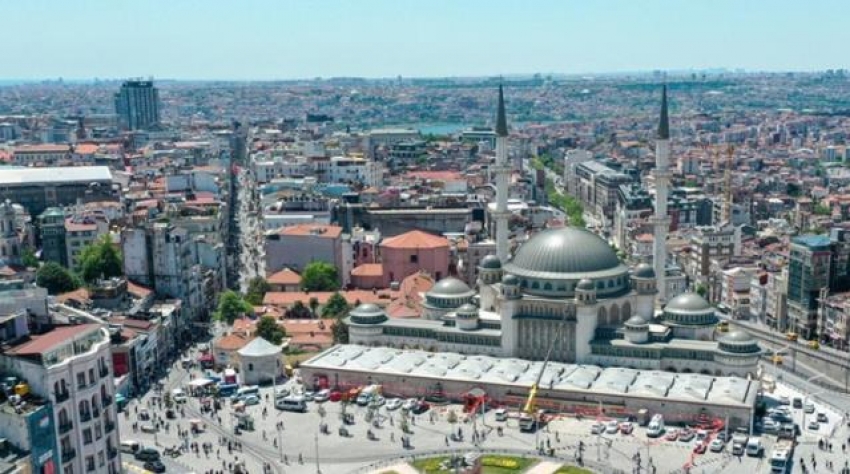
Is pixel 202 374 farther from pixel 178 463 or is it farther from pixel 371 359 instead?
pixel 178 463

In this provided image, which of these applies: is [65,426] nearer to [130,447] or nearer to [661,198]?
[130,447]

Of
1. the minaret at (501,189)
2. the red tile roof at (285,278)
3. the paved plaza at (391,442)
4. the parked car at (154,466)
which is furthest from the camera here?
the red tile roof at (285,278)

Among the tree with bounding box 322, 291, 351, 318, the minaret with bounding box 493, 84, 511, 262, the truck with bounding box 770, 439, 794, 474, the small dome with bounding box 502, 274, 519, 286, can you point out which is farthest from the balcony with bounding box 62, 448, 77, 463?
the minaret with bounding box 493, 84, 511, 262

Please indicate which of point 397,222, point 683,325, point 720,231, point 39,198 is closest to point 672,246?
point 720,231

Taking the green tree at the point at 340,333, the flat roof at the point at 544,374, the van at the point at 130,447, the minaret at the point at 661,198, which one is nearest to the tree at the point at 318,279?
the green tree at the point at 340,333

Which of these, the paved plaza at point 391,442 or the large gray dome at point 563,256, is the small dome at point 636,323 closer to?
the large gray dome at point 563,256

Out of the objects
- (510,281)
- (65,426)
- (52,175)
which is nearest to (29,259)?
(52,175)
